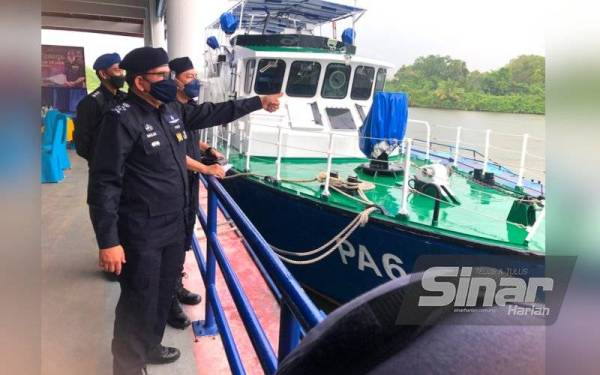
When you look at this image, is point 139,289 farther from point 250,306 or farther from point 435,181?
point 435,181

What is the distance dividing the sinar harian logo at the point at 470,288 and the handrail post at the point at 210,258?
1.87 metres

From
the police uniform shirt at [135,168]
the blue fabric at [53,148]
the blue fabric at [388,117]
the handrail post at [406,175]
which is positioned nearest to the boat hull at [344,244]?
the handrail post at [406,175]

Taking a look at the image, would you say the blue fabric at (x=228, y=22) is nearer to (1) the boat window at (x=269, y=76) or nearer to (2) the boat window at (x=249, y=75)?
(2) the boat window at (x=249, y=75)

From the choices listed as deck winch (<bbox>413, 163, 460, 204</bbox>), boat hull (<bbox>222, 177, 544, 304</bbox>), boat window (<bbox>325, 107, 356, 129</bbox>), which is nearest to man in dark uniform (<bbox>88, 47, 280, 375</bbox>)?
boat hull (<bbox>222, 177, 544, 304</bbox>)

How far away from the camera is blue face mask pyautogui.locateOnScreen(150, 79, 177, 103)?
2.01 m

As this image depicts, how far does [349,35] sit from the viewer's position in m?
7.37

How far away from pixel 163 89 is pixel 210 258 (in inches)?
38.8

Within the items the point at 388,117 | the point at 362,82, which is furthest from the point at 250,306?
the point at 362,82

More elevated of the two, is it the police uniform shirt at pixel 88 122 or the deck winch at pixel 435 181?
the police uniform shirt at pixel 88 122

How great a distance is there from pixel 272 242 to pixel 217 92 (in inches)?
158

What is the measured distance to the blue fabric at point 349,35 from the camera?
7.37 meters

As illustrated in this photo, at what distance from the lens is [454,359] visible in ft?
1.65

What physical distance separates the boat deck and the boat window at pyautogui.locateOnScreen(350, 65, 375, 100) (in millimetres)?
1123

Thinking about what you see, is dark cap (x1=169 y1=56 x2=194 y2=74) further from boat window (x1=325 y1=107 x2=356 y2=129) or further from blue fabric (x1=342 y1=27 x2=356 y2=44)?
Result: blue fabric (x1=342 y1=27 x2=356 y2=44)
